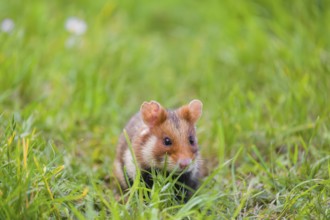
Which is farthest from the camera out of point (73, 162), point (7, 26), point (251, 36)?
point (251, 36)

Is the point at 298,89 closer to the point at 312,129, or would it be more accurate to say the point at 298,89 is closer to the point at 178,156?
the point at 312,129

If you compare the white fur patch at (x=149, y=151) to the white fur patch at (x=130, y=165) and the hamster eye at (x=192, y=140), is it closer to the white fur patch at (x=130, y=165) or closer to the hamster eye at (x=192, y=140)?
the white fur patch at (x=130, y=165)

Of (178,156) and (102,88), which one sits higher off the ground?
(178,156)

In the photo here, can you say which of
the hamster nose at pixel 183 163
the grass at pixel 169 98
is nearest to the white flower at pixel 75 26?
the grass at pixel 169 98

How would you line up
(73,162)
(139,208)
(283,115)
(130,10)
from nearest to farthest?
1. (139,208)
2. (73,162)
3. (283,115)
4. (130,10)

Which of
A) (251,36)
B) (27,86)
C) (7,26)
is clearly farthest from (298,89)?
(7,26)

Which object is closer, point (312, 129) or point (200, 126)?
point (312, 129)

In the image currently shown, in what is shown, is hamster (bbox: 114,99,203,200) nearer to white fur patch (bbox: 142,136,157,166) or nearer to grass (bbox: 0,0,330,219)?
white fur patch (bbox: 142,136,157,166)
